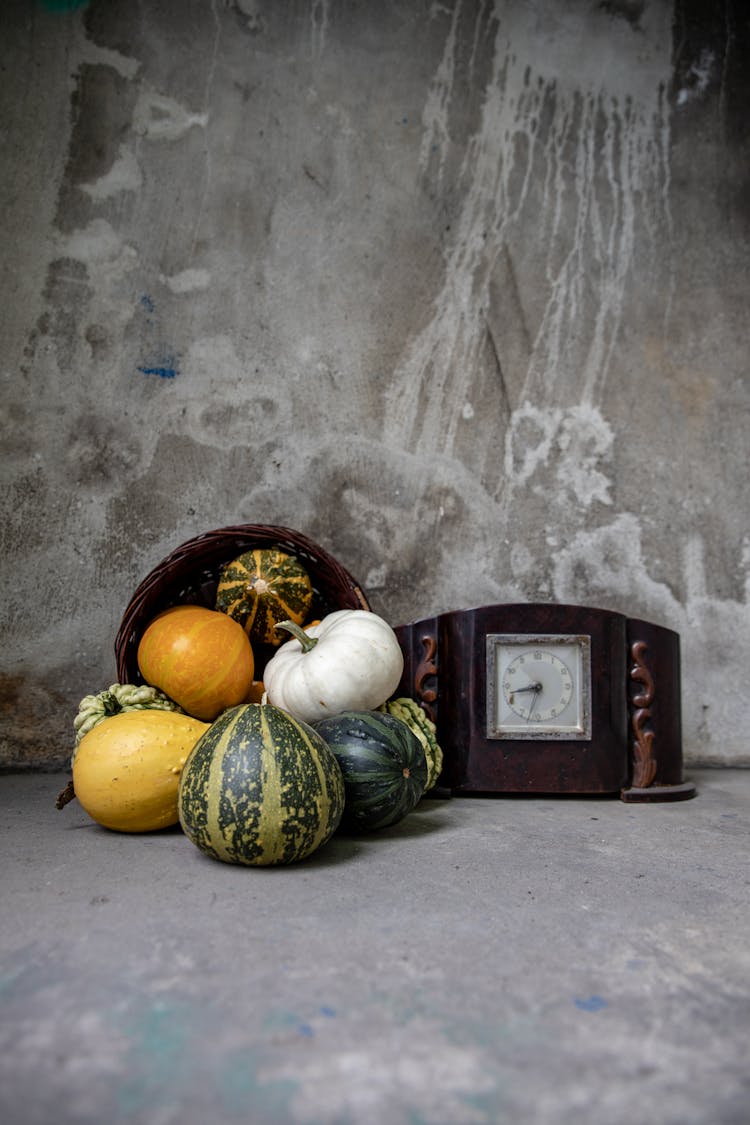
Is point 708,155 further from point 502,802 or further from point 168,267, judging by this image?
point 502,802

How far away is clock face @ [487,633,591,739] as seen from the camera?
85.1 inches

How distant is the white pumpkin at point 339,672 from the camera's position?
192cm

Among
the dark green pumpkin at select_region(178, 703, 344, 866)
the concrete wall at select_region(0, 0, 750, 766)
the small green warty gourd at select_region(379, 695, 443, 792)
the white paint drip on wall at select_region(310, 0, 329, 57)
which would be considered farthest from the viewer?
the white paint drip on wall at select_region(310, 0, 329, 57)

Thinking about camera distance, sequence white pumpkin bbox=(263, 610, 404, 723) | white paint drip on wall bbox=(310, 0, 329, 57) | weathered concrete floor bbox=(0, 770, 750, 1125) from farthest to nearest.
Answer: white paint drip on wall bbox=(310, 0, 329, 57) → white pumpkin bbox=(263, 610, 404, 723) → weathered concrete floor bbox=(0, 770, 750, 1125)

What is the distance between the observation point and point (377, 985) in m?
0.97

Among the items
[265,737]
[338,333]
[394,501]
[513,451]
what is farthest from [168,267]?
[265,737]

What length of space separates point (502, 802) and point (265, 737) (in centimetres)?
→ 93

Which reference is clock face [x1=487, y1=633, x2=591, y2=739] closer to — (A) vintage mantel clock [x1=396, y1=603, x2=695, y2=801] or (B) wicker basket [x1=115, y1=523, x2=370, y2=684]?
(A) vintage mantel clock [x1=396, y1=603, x2=695, y2=801]

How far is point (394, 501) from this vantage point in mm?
2859

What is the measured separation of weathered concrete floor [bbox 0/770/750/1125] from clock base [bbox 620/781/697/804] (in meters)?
0.50

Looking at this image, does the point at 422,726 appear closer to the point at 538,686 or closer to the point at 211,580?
the point at 538,686

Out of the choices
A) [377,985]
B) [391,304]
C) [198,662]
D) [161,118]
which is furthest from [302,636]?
[161,118]

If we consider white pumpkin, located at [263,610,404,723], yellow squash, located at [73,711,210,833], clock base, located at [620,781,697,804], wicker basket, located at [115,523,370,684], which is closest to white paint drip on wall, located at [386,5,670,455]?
wicker basket, located at [115,523,370,684]

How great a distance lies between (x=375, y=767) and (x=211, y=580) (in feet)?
3.05
